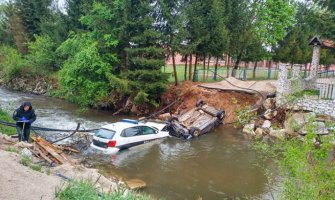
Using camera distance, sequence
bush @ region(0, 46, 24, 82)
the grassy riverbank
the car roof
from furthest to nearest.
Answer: bush @ region(0, 46, 24, 82) → the car roof → the grassy riverbank

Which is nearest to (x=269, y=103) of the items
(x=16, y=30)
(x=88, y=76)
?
(x=88, y=76)

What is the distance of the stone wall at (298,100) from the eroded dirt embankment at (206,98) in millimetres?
2572

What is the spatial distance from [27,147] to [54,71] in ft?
80.2

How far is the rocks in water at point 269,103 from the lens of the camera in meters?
23.0

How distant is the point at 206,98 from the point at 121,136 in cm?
1083

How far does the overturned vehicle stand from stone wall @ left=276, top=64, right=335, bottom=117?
13.4ft

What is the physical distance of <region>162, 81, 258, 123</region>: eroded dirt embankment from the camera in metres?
24.3

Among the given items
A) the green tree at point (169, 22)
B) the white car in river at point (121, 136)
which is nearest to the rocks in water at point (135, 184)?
the white car in river at point (121, 136)

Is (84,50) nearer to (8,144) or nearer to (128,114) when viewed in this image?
(128,114)

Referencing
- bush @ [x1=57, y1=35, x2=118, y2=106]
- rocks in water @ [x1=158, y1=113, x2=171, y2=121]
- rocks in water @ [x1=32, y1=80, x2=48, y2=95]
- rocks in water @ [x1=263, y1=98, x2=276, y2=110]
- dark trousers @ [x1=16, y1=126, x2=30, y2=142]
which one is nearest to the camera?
dark trousers @ [x1=16, y1=126, x2=30, y2=142]

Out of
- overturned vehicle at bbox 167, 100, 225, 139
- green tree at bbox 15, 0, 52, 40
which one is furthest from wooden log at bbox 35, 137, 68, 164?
green tree at bbox 15, 0, 52, 40

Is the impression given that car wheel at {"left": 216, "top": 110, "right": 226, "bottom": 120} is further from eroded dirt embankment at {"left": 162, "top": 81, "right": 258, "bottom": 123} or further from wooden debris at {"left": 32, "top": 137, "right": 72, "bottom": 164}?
wooden debris at {"left": 32, "top": 137, "right": 72, "bottom": 164}

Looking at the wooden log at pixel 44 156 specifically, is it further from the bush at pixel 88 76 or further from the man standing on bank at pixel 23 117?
the bush at pixel 88 76

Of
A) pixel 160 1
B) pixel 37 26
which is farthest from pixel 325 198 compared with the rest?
pixel 37 26
